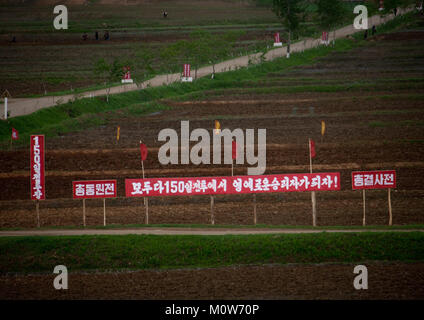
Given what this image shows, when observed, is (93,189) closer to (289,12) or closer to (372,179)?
(372,179)

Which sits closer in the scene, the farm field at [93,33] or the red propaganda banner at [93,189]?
the red propaganda banner at [93,189]

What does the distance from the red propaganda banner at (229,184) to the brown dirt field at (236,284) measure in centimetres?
460

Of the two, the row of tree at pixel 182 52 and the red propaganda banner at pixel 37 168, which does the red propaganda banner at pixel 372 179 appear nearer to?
the red propaganda banner at pixel 37 168

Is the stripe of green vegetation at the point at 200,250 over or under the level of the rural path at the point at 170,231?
under

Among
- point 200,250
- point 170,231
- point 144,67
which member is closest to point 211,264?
point 200,250

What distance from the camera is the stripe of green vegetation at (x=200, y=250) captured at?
26.5 meters

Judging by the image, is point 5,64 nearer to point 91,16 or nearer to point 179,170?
point 91,16

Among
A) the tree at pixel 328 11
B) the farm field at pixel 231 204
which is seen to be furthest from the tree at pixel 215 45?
the tree at pixel 328 11

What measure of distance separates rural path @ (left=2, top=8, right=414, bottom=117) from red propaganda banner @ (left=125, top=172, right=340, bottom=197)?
25.8 m

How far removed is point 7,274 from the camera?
2566cm

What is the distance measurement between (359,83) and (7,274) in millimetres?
48116

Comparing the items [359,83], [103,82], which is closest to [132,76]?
[103,82]

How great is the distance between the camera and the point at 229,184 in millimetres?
29672

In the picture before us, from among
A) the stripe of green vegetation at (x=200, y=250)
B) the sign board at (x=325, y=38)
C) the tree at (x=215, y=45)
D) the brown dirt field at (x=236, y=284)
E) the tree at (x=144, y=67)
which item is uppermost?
the sign board at (x=325, y=38)
